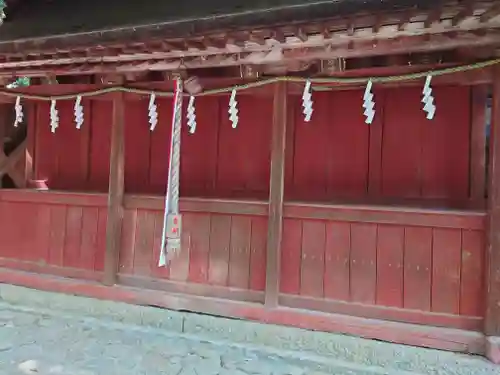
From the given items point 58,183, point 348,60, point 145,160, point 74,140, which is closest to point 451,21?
point 348,60

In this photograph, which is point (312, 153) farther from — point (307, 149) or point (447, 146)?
point (447, 146)

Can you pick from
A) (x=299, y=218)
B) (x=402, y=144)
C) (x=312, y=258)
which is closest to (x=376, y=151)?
(x=402, y=144)

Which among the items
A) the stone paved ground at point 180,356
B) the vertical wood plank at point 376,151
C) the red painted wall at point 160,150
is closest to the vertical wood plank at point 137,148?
the red painted wall at point 160,150

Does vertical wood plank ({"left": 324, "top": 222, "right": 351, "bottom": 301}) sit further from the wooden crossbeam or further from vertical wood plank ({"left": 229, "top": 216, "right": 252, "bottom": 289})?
the wooden crossbeam

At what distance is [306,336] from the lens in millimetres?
4352

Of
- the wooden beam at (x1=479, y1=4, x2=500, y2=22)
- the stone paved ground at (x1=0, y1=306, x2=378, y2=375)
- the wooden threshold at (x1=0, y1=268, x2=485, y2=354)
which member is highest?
the wooden beam at (x1=479, y1=4, x2=500, y2=22)

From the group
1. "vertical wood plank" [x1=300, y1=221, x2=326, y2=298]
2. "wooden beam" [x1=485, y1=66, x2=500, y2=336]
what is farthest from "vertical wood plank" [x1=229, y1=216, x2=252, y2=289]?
"wooden beam" [x1=485, y1=66, x2=500, y2=336]

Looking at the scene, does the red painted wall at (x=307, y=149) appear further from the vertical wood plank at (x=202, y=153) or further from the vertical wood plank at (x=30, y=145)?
the vertical wood plank at (x=30, y=145)

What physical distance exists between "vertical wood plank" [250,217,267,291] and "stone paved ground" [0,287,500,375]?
0.49 m

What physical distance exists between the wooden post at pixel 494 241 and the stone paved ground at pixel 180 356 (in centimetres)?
28

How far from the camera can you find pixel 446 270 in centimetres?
405

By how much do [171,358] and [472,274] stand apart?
2.89 meters

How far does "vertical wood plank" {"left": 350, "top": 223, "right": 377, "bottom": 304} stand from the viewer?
429cm

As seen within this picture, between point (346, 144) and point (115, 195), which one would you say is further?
point (115, 195)
